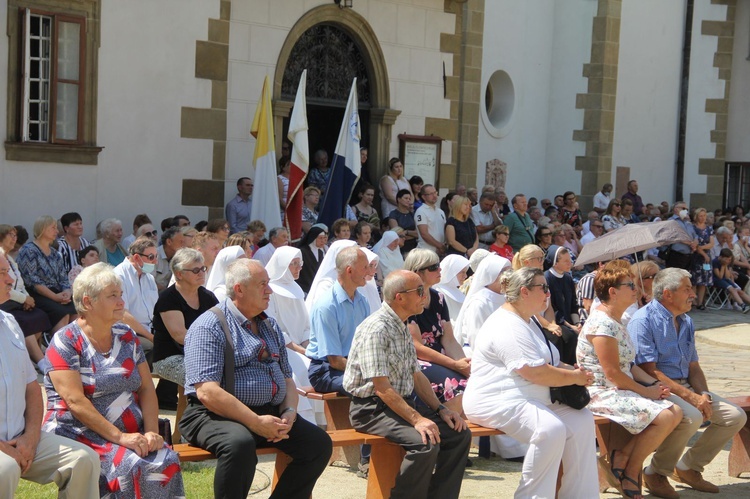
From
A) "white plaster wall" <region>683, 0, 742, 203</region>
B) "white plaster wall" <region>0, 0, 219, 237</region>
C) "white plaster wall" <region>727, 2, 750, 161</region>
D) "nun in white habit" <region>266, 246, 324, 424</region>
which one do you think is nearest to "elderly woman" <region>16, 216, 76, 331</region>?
"white plaster wall" <region>0, 0, 219, 237</region>

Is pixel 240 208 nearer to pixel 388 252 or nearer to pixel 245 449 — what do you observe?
pixel 388 252

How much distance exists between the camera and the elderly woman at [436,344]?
704cm

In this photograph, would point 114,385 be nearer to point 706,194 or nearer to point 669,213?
point 669,213

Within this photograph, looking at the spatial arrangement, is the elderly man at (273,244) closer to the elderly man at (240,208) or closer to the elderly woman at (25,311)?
the elderly man at (240,208)

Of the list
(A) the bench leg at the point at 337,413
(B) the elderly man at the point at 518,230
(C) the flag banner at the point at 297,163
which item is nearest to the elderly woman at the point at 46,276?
(C) the flag banner at the point at 297,163

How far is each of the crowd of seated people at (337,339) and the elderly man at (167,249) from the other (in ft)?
0.06

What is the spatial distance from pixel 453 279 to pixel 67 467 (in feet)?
14.1

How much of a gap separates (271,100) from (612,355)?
7.65 m

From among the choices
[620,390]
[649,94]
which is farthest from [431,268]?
[649,94]

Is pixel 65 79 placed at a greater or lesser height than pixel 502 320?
greater

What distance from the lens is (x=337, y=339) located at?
22.8 feet

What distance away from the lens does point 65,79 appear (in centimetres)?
1142

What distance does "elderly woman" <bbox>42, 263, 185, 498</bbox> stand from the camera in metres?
5.05

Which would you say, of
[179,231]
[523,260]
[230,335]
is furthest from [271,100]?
[230,335]
